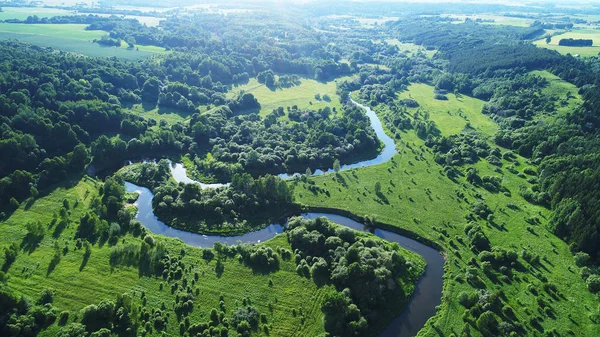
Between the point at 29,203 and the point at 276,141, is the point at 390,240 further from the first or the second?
the point at 29,203

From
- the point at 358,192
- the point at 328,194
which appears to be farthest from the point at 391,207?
the point at 328,194

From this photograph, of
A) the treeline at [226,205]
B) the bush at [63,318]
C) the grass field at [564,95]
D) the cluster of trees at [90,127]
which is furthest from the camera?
the grass field at [564,95]

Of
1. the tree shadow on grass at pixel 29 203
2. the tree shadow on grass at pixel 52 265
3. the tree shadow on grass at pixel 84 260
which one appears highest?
the tree shadow on grass at pixel 29 203

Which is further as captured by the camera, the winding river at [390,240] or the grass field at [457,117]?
the grass field at [457,117]

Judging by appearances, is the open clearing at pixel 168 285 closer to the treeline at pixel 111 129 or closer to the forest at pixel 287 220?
the forest at pixel 287 220

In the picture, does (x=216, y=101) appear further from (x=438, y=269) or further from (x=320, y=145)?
(x=438, y=269)

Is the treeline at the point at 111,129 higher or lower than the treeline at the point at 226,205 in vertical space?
higher

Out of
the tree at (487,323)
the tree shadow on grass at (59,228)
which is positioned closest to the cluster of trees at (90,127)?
the tree shadow on grass at (59,228)

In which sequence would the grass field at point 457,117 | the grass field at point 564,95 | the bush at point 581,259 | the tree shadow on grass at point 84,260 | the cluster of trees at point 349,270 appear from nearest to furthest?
the cluster of trees at point 349,270 → the tree shadow on grass at point 84,260 → the bush at point 581,259 → the grass field at point 457,117 → the grass field at point 564,95
